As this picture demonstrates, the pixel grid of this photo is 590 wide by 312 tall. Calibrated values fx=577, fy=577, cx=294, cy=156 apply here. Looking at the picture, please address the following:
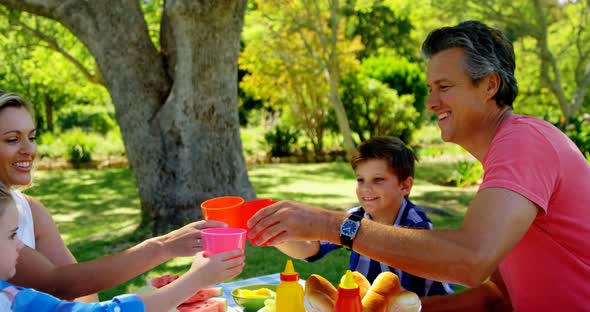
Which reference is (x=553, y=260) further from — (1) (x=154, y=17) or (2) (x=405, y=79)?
(2) (x=405, y=79)

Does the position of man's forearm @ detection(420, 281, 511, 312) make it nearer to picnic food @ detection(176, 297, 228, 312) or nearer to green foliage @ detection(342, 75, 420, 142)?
picnic food @ detection(176, 297, 228, 312)

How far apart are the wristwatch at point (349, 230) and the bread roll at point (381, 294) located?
223mm

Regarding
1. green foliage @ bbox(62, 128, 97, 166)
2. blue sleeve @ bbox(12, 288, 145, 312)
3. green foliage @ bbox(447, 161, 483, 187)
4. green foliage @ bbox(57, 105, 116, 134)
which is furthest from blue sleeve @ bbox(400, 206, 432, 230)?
green foliage @ bbox(57, 105, 116, 134)

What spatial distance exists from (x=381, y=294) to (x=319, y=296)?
232 mm

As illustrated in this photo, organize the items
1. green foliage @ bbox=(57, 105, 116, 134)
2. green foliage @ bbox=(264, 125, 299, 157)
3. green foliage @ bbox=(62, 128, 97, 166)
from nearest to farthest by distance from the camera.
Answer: green foliage @ bbox=(62, 128, 97, 166)
green foliage @ bbox=(264, 125, 299, 157)
green foliage @ bbox=(57, 105, 116, 134)

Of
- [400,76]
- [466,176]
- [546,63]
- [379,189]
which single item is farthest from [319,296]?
[400,76]

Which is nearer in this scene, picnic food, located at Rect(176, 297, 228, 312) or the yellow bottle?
the yellow bottle

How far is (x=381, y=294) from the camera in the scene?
2057 millimetres

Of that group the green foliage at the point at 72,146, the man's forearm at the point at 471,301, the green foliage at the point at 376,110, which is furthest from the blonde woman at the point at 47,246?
the green foliage at the point at 376,110

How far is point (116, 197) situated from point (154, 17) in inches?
175

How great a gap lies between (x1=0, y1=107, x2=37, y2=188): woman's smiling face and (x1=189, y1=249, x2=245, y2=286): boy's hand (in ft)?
4.40

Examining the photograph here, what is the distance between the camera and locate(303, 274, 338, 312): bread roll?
211 cm

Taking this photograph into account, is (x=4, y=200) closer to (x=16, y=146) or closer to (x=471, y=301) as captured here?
(x=16, y=146)

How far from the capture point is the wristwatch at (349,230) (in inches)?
77.4
